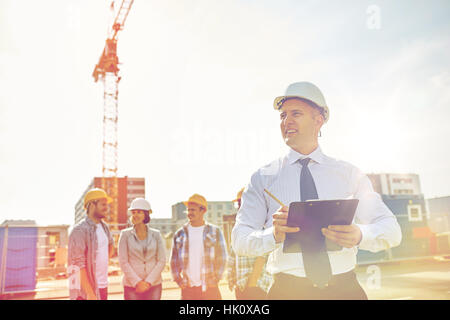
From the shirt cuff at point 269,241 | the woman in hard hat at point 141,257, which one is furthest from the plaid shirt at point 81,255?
the shirt cuff at point 269,241

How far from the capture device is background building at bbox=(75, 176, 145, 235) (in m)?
64.9

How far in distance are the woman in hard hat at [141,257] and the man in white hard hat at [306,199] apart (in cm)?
307

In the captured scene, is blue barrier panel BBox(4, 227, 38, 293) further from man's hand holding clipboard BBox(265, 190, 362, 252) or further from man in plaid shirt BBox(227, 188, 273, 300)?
man's hand holding clipboard BBox(265, 190, 362, 252)

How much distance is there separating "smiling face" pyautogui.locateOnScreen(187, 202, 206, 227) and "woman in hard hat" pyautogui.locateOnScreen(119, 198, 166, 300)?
481 mm

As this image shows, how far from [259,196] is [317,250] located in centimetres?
35

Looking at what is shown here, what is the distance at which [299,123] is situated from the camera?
70.4 inches

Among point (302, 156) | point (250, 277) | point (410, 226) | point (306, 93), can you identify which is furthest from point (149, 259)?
point (410, 226)

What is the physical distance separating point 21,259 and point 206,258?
750 centimetres

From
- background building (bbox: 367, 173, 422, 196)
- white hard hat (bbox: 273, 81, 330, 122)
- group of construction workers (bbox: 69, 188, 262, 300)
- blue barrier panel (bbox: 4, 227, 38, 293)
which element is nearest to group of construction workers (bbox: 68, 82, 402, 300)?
white hard hat (bbox: 273, 81, 330, 122)

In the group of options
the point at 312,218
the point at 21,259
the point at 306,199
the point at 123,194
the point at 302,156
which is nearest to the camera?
the point at 312,218

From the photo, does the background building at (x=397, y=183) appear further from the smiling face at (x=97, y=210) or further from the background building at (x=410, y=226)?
the smiling face at (x=97, y=210)

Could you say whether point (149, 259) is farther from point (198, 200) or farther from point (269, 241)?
point (269, 241)
